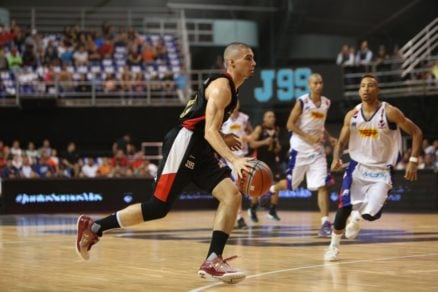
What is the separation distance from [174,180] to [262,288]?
1254 millimetres

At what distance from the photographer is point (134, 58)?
26.4 metres

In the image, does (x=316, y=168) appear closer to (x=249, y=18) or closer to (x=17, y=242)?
(x=17, y=242)

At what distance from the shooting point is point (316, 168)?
490 inches

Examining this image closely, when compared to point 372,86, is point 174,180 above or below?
below

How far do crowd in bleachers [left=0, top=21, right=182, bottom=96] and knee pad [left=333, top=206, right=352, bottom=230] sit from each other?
16268 mm

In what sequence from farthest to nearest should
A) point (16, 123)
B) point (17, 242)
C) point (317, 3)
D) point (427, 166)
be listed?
1. point (317, 3)
2. point (16, 123)
3. point (427, 166)
4. point (17, 242)

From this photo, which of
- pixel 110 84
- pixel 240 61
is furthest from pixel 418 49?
pixel 240 61

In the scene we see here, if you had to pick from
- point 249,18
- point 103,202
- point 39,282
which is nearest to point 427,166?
point 103,202

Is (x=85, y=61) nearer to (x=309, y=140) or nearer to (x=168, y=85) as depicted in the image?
(x=168, y=85)

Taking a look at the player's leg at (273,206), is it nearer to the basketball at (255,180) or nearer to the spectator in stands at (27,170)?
the basketball at (255,180)

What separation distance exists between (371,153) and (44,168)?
46.5 feet

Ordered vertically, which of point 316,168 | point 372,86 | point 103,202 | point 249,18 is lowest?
point 103,202

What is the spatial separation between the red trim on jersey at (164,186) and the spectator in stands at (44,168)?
1493 cm

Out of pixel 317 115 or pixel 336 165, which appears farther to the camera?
pixel 317 115
